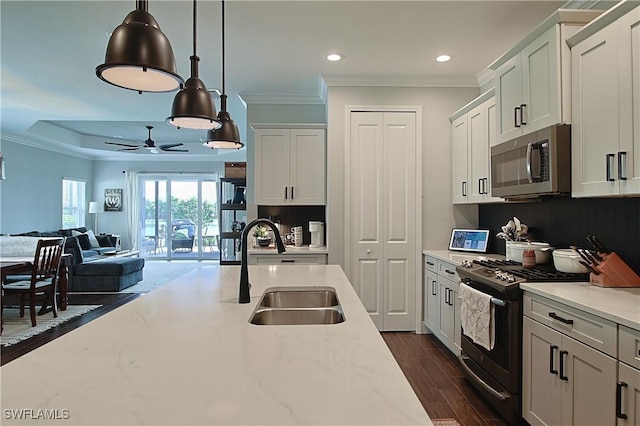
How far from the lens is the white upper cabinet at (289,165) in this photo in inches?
174

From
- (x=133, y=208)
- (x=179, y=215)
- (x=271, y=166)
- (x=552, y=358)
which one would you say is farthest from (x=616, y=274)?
(x=133, y=208)

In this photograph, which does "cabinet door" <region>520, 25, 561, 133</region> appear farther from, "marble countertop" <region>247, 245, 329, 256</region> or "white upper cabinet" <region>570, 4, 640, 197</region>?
"marble countertop" <region>247, 245, 329, 256</region>

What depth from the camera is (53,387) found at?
0.87 meters

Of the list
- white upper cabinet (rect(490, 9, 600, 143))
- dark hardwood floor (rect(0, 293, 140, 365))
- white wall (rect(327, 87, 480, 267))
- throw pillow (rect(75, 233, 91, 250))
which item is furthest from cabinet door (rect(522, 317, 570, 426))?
throw pillow (rect(75, 233, 91, 250))

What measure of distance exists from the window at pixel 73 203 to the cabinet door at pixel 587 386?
10.1m

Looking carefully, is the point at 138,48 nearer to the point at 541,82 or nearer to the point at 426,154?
the point at 541,82

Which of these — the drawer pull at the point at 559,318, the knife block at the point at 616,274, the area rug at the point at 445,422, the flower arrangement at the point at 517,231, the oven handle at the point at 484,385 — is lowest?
the area rug at the point at 445,422

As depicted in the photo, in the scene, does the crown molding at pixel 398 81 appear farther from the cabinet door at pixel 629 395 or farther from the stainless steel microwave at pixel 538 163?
A: the cabinet door at pixel 629 395

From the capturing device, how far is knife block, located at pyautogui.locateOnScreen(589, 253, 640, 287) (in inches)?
80.5

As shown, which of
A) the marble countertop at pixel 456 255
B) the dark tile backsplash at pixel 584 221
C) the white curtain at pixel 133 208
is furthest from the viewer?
the white curtain at pixel 133 208

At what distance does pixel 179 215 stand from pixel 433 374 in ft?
27.9

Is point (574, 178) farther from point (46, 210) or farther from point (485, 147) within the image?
point (46, 210)

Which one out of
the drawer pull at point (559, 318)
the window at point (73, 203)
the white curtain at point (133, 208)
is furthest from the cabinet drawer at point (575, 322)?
the window at point (73, 203)

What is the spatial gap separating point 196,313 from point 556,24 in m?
2.62
